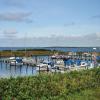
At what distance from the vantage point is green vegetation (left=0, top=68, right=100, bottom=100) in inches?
590

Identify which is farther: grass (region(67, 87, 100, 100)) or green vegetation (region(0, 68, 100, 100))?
grass (region(67, 87, 100, 100))

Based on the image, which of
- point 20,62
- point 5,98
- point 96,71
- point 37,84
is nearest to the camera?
point 5,98

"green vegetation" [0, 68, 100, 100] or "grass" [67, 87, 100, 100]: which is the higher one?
"green vegetation" [0, 68, 100, 100]

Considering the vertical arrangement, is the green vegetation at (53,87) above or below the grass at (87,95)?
above

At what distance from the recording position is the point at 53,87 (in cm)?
1719

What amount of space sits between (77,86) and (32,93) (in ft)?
15.6

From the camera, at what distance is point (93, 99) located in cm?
1702

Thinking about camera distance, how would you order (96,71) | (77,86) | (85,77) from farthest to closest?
(96,71)
(85,77)
(77,86)

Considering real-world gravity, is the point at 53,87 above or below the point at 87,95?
above

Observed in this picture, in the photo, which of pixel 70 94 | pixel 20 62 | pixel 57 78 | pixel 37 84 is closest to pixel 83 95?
pixel 70 94

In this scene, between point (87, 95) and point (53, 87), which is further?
point (87, 95)

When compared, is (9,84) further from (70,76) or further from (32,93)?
(70,76)

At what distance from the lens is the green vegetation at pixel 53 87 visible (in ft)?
49.2

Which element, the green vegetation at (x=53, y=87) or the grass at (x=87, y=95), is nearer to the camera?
the green vegetation at (x=53, y=87)
